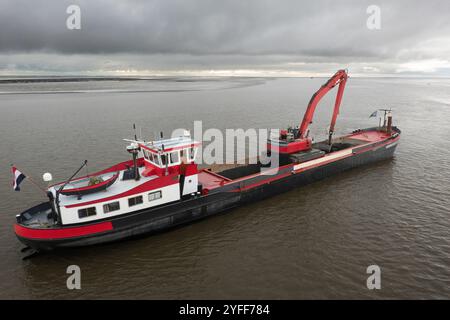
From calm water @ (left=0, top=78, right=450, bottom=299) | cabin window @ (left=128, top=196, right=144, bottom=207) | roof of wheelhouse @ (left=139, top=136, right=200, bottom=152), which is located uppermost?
roof of wheelhouse @ (left=139, top=136, right=200, bottom=152)

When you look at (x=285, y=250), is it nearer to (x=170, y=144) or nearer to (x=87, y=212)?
(x=170, y=144)

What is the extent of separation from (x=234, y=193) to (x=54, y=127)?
108 feet

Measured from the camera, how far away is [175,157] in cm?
1480

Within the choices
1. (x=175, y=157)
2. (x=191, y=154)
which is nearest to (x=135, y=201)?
(x=175, y=157)

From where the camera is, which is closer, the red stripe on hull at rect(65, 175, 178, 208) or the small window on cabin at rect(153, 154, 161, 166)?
the red stripe on hull at rect(65, 175, 178, 208)

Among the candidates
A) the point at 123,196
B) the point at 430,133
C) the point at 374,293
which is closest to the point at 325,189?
the point at 374,293

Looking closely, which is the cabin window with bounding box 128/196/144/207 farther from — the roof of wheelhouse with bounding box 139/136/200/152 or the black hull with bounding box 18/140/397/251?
the roof of wheelhouse with bounding box 139/136/200/152

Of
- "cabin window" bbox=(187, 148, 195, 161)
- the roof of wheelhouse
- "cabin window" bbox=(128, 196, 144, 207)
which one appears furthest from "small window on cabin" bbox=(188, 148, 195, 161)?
"cabin window" bbox=(128, 196, 144, 207)

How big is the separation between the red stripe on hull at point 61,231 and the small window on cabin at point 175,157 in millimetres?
4287

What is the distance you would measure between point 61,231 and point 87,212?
50.4 inches

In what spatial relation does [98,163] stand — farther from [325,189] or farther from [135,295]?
[325,189]

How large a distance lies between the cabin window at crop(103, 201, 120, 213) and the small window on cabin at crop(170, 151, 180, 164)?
341 cm

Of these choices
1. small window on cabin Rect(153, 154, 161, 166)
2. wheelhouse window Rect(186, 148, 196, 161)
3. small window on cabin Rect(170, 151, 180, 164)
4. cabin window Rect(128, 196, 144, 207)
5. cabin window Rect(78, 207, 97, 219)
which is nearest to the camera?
cabin window Rect(78, 207, 97, 219)

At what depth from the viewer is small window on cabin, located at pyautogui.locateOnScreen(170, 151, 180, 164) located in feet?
48.2
